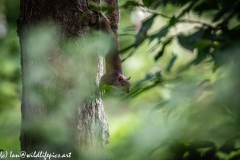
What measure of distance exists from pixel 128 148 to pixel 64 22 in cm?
130

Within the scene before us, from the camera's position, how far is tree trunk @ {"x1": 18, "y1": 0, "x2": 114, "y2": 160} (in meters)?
1.92

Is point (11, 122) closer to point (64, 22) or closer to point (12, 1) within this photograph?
point (64, 22)

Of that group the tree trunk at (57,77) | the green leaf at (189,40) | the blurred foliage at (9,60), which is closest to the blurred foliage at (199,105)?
the green leaf at (189,40)

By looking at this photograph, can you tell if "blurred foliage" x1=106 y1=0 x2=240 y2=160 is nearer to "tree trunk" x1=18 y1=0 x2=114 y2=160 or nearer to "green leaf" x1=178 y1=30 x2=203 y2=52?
"green leaf" x1=178 y1=30 x2=203 y2=52

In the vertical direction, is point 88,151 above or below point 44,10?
below

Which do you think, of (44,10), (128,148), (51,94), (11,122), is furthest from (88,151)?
(128,148)

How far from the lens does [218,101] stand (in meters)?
0.60

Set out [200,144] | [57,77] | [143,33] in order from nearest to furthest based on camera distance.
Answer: [200,144] < [143,33] < [57,77]

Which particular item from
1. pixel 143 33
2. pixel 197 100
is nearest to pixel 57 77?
pixel 143 33

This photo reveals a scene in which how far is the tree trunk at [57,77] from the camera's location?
1925 mm

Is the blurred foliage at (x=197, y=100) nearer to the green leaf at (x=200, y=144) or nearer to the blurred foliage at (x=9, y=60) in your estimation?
the green leaf at (x=200, y=144)

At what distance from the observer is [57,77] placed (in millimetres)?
1960

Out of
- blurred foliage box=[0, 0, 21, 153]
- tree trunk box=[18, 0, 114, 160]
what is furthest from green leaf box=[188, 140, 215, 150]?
blurred foliage box=[0, 0, 21, 153]

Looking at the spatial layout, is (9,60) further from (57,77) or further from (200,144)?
(200,144)
